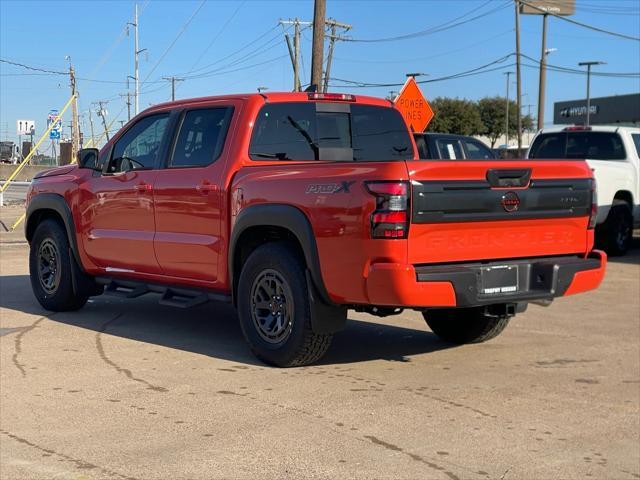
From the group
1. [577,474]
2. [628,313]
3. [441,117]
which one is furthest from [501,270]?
[441,117]

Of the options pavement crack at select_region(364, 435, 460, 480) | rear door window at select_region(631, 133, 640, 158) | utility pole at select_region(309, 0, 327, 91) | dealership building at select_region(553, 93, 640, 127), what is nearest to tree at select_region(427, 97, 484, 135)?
dealership building at select_region(553, 93, 640, 127)

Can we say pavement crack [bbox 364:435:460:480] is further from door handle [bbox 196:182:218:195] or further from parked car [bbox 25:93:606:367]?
door handle [bbox 196:182:218:195]

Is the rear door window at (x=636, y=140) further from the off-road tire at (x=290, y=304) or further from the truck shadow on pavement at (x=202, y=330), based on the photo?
the off-road tire at (x=290, y=304)

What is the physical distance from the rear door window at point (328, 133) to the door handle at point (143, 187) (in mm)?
1151

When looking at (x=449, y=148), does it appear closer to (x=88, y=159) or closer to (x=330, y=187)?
(x=88, y=159)

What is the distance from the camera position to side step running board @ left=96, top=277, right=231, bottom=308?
22.8 feet

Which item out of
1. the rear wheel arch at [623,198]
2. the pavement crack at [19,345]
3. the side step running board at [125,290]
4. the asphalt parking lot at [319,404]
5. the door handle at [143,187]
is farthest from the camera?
the rear wheel arch at [623,198]

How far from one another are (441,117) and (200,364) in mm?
76040

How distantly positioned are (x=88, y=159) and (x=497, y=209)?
4.24 meters

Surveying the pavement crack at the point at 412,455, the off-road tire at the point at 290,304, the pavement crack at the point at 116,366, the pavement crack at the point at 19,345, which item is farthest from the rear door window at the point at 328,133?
the pavement crack at the point at 412,455

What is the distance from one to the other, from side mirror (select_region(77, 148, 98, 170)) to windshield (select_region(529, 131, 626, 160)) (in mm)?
8955

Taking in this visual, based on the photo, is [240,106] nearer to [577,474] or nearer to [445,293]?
[445,293]

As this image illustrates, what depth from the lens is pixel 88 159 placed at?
816cm

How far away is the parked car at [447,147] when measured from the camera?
15.4 meters
